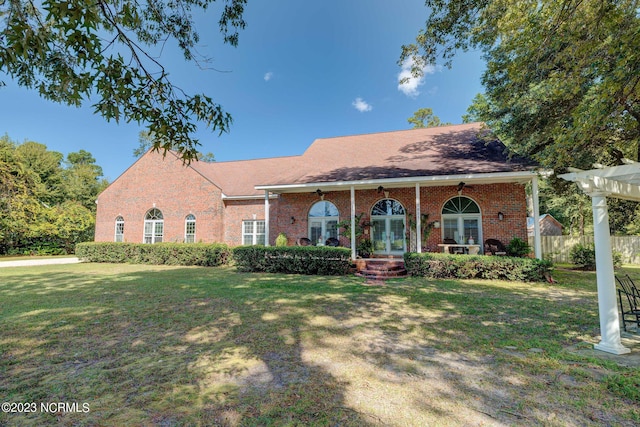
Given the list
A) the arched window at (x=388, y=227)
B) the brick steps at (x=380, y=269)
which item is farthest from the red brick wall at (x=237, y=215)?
the brick steps at (x=380, y=269)

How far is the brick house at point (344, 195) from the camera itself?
12.0 m

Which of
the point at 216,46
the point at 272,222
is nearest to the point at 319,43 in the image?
the point at 272,222

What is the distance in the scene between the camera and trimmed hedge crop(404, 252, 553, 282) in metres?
9.28

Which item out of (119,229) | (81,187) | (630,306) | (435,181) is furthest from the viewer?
(81,187)

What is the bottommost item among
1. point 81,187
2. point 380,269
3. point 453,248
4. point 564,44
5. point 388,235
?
point 380,269

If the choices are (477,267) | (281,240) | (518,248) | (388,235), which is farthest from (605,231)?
(281,240)

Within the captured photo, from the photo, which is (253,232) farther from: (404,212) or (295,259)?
(404,212)

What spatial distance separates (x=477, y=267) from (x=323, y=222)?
7266 millimetres

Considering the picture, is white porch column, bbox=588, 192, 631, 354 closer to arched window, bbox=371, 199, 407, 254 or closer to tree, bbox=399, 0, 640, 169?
tree, bbox=399, 0, 640, 169

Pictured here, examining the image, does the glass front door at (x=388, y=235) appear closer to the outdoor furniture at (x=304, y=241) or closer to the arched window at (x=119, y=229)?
the outdoor furniture at (x=304, y=241)

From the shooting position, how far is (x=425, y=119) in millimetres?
31250

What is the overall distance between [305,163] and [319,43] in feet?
19.1

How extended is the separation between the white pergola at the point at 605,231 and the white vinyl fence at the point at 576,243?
15.5 meters

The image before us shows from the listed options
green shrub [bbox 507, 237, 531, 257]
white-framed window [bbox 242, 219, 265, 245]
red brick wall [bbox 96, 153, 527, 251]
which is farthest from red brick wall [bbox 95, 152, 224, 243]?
green shrub [bbox 507, 237, 531, 257]
